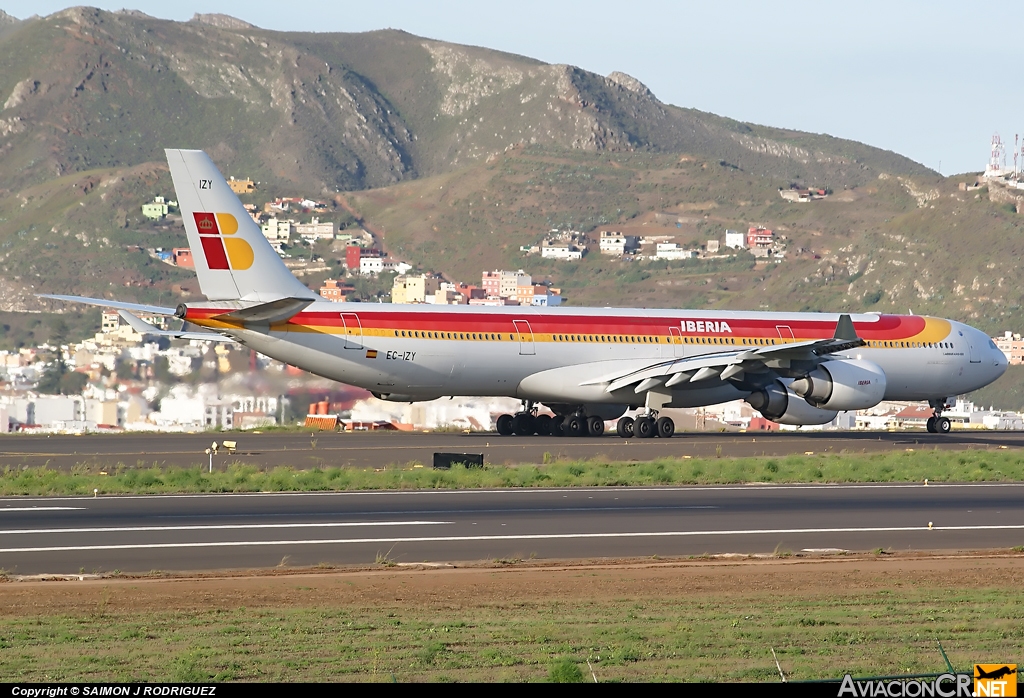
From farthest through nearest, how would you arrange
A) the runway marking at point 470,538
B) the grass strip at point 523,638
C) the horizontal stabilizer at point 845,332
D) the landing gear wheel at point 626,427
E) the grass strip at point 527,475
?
the landing gear wheel at point 626,427 < the horizontal stabilizer at point 845,332 < the grass strip at point 527,475 < the runway marking at point 470,538 < the grass strip at point 523,638

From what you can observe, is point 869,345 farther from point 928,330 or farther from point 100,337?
point 100,337

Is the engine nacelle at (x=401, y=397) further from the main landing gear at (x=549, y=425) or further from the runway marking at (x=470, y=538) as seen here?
the runway marking at (x=470, y=538)

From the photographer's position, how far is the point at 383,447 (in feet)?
125

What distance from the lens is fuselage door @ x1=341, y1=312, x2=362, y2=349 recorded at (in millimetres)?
38688

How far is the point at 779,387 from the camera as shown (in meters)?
42.3

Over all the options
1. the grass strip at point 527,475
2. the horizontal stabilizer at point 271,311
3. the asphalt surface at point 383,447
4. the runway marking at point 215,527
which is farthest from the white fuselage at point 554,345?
the runway marking at point 215,527

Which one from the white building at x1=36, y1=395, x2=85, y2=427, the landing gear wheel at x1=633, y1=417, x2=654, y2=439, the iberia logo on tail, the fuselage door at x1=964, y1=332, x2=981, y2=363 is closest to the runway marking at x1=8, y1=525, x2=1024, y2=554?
the iberia logo on tail

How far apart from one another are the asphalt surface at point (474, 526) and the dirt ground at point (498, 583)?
3.33 feet

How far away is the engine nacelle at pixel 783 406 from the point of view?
137ft

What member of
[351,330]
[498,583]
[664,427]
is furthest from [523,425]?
[498,583]

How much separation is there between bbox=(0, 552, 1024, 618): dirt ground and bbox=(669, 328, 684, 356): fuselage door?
85.9ft

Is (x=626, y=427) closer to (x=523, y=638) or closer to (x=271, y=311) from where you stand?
(x=271, y=311)

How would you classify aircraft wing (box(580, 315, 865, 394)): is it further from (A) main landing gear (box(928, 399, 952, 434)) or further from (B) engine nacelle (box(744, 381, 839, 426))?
(A) main landing gear (box(928, 399, 952, 434))

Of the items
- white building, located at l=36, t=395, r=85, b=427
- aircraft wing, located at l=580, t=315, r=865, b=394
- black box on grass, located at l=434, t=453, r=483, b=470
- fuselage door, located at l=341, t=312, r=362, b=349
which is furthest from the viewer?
white building, located at l=36, t=395, r=85, b=427
